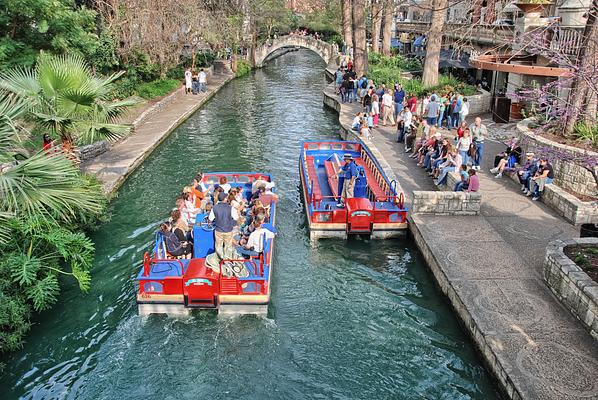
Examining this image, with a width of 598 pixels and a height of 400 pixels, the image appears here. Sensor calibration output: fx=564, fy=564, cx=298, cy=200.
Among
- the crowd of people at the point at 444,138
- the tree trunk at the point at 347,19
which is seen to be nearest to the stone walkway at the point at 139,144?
the crowd of people at the point at 444,138

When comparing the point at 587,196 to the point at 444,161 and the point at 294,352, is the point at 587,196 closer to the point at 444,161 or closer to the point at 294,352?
the point at 444,161

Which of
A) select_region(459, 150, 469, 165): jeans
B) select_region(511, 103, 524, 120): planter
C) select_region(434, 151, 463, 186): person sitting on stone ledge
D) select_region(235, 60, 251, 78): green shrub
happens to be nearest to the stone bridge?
select_region(235, 60, 251, 78): green shrub

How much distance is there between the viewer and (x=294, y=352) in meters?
10.8

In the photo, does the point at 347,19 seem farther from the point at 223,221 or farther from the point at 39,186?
the point at 39,186

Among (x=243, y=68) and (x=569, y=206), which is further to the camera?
(x=243, y=68)

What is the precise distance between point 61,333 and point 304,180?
917 centimetres

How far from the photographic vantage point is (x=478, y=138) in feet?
61.1

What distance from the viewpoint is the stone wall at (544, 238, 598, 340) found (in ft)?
32.7

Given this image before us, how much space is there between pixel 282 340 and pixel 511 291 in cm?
472

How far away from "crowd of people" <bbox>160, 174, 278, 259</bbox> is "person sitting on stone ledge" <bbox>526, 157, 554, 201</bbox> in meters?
7.52

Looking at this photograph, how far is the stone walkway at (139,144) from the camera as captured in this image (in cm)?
1986

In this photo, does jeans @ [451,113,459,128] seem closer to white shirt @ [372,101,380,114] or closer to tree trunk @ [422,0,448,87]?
white shirt @ [372,101,380,114]

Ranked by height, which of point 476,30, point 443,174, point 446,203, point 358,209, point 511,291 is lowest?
point 511,291

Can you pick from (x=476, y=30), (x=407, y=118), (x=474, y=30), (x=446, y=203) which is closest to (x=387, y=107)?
(x=407, y=118)
